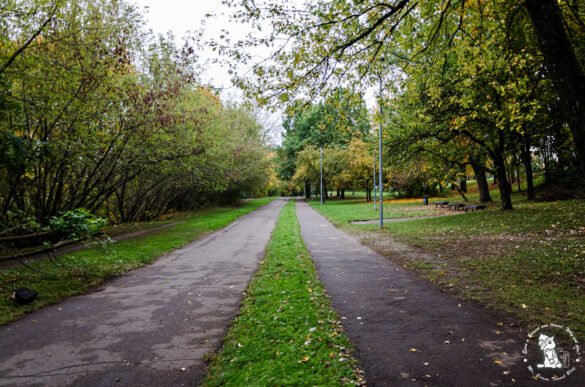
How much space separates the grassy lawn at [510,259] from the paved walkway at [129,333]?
4385 millimetres

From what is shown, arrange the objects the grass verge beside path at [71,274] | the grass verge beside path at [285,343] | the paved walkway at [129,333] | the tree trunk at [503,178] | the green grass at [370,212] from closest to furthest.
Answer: the grass verge beside path at [285,343] < the paved walkway at [129,333] < the grass verge beside path at [71,274] < the tree trunk at [503,178] < the green grass at [370,212]

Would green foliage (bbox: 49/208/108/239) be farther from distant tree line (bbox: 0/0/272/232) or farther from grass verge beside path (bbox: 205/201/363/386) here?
grass verge beside path (bbox: 205/201/363/386)

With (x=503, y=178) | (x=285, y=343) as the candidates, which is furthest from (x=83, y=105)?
(x=503, y=178)

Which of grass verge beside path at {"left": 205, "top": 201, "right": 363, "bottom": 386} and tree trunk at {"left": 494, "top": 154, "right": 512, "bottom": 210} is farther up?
tree trunk at {"left": 494, "top": 154, "right": 512, "bottom": 210}

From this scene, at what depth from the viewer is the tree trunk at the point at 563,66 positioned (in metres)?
3.44

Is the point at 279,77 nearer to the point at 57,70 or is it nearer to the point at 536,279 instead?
the point at 57,70

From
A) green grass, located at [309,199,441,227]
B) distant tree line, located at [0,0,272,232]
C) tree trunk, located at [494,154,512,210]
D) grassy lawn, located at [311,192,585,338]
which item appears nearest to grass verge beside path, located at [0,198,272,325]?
distant tree line, located at [0,0,272,232]

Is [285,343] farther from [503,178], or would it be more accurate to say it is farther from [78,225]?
[503,178]

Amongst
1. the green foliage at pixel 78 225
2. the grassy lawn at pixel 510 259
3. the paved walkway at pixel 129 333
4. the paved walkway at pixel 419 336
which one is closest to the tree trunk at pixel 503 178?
the grassy lawn at pixel 510 259

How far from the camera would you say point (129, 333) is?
430cm

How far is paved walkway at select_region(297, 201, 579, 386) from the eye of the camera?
320 cm

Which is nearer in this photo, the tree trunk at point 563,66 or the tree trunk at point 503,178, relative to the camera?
the tree trunk at point 563,66

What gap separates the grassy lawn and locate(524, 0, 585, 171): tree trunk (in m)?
2.55

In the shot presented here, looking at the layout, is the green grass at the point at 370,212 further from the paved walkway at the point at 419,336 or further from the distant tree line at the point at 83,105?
the paved walkway at the point at 419,336
